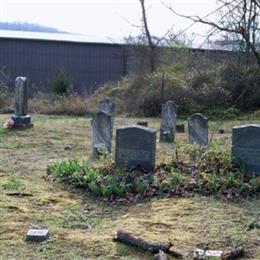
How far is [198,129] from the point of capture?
1122 centimetres

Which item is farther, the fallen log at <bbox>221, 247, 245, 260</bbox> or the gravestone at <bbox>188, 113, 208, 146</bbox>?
the gravestone at <bbox>188, 113, 208, 146</bbox>

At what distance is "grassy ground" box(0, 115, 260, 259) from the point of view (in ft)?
16.3

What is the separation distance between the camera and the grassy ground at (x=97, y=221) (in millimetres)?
4969

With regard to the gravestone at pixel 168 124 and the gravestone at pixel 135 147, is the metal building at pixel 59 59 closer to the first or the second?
the gravestone at pixel 168 124

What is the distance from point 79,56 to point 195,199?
97.3 feet

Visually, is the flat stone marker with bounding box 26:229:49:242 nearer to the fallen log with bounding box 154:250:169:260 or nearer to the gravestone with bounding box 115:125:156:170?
the fallen log with bounding box 154:250:169:260

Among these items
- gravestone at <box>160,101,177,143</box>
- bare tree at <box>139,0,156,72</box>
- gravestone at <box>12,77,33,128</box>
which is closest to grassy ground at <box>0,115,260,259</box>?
gravestone at <box>160,101,177,143</box>

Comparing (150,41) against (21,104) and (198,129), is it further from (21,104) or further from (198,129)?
(198,129)

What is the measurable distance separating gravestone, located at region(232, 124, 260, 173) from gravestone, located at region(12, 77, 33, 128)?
7.75 m

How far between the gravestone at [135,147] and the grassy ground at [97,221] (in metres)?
0.90

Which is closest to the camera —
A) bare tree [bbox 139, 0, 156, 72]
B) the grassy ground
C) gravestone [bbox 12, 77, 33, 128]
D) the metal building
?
the grassy ground

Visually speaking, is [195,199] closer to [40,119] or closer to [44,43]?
[40,119]

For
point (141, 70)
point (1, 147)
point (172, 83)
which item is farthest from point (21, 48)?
point (1, 147)

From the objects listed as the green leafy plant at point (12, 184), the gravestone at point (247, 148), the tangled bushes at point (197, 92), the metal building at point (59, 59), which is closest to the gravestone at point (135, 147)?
the gravestone at point (247, 148)
